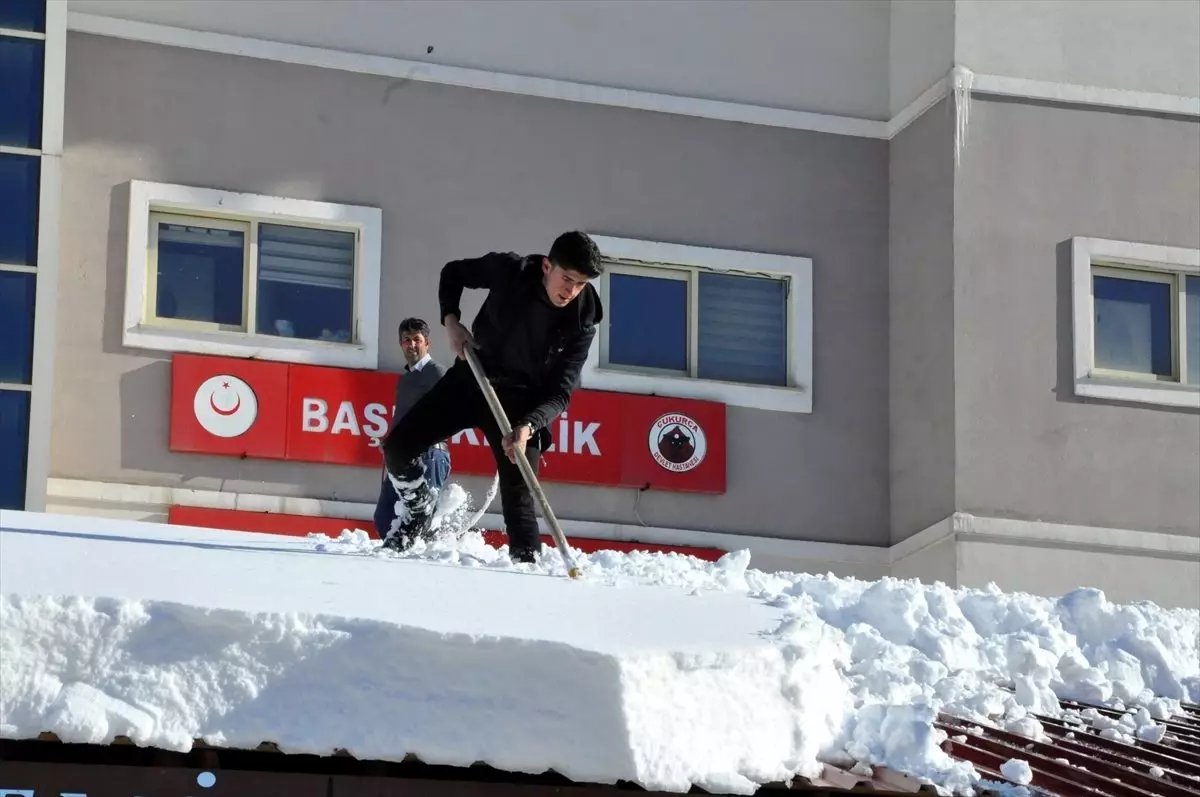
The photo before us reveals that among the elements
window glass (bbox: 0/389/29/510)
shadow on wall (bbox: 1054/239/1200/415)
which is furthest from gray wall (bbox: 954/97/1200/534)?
window glass (bbox: 0/389/29/510)

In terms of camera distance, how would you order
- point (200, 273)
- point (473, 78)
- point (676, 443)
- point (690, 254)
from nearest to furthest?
1. point (200, 273)
2. point (676, 443)
3. point (473, 78)
4. point (690, 254)

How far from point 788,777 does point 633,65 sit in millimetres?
11118

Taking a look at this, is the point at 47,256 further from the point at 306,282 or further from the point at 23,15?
the point at 306,282

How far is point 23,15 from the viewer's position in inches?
557

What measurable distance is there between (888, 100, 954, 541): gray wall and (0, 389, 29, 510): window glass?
710 centimetres

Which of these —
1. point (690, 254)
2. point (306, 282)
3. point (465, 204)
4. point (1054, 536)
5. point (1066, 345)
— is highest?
point (465, 204)

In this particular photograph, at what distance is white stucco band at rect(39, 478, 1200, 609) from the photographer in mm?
14594

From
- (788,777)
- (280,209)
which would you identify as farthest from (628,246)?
(788,777)

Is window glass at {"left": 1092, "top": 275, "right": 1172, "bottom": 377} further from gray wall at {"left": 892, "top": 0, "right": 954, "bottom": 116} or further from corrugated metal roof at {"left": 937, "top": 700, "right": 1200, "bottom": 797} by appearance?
corrugated metal roof at {"left": 937, "top": 700, "right": 1200, "bottom": 797}

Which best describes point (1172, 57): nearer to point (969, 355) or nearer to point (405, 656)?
point (969, 355)

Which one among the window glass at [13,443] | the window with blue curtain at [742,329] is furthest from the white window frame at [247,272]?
the window with blue curtain at [742,329]

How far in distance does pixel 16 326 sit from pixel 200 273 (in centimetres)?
164

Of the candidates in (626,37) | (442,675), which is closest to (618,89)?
(626,37)

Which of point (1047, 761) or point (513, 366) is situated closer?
point (1047, 761)
